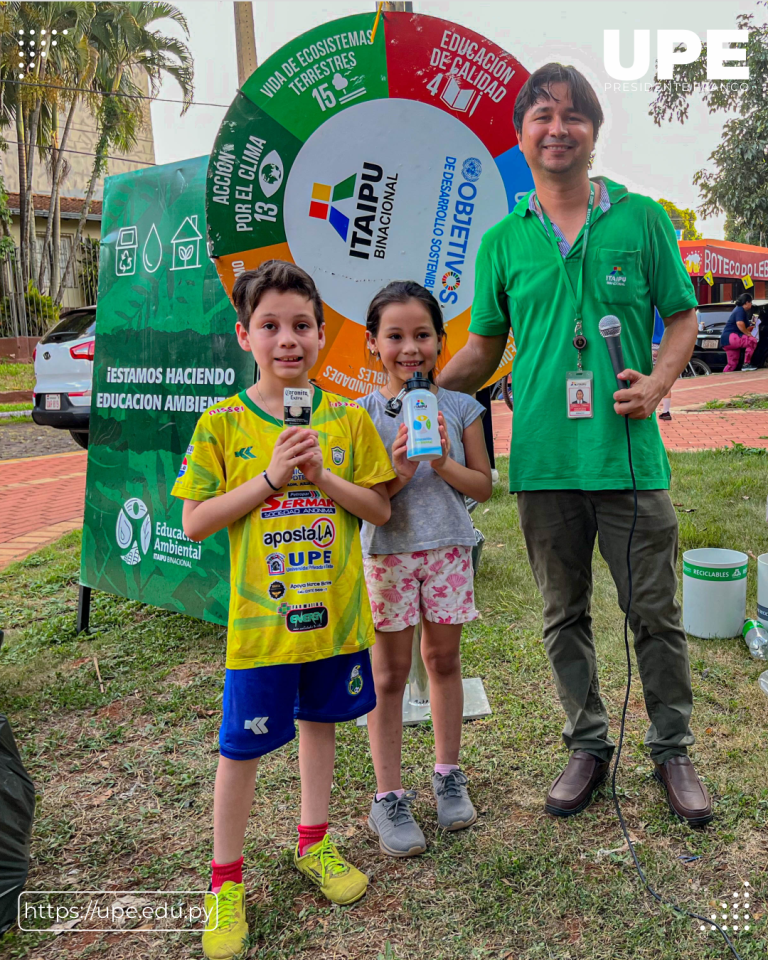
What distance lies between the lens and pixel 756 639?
3.53 metres

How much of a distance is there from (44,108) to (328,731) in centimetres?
2047

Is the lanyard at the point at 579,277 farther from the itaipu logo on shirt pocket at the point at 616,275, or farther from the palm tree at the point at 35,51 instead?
the palm tree at the point at 35,51

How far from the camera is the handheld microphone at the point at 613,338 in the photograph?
2189 mm

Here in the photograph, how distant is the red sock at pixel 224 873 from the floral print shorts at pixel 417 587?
2.41 ft

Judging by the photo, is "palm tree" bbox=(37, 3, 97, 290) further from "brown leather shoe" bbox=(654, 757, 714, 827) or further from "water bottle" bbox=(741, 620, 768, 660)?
"brown leather shoe" bbox=(654, 757, 714, 827)

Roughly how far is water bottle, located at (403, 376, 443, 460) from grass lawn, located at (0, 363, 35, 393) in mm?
15670

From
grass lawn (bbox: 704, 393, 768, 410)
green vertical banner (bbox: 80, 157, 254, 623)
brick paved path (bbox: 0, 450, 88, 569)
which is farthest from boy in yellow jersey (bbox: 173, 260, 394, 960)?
grass lawn (bbox: 704, 393, 768, 410)

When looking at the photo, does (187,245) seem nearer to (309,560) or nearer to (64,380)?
(309,560)


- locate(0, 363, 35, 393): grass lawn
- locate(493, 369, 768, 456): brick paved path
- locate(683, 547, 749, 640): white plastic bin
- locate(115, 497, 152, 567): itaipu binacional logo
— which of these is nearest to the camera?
locate(683, 547, 749, 640): white plastic bin

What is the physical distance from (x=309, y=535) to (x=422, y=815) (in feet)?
3.58

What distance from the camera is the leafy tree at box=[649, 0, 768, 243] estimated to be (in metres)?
12.7

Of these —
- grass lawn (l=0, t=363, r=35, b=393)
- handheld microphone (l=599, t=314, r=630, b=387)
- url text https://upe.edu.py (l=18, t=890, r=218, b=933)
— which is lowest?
grass lawn (l=0, t=363, r=35, b=393)

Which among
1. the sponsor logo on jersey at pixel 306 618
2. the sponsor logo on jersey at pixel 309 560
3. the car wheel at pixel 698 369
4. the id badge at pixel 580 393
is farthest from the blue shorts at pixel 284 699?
the car wheel at pixel 698 369

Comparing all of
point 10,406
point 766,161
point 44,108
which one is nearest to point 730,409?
point 766,161
